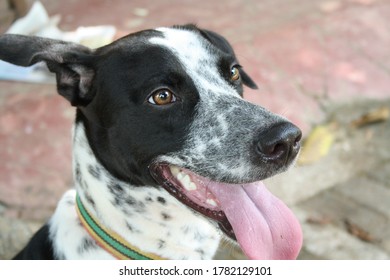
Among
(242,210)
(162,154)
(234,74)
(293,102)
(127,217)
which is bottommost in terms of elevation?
(293,102)

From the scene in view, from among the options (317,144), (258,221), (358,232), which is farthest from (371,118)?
(258,221)

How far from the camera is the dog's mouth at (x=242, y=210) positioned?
2.96m

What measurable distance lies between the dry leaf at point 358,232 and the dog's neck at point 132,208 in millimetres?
1778

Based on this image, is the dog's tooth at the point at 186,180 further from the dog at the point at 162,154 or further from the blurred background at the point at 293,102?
the blurred background at the point at 293,102

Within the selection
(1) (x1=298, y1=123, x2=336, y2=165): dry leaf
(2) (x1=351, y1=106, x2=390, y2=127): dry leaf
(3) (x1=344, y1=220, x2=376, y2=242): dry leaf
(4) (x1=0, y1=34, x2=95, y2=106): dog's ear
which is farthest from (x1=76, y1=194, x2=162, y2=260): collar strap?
(2) (x1=351, y1=106, x2=390, y2=127): dry leaf

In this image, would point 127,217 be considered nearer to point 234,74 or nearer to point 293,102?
point 234,74

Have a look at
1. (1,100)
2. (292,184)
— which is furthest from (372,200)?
(1,100)

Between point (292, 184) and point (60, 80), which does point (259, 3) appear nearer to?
point (292, 184)

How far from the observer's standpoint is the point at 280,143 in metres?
2.77

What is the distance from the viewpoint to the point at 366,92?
18.7 feet

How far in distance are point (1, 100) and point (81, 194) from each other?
2.64 m

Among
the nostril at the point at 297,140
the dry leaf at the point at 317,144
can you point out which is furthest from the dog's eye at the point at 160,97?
the dry leaf at the point at 317,144

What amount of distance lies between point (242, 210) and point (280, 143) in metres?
0.41

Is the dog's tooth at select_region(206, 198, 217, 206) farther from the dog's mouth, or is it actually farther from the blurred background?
the blurred background
